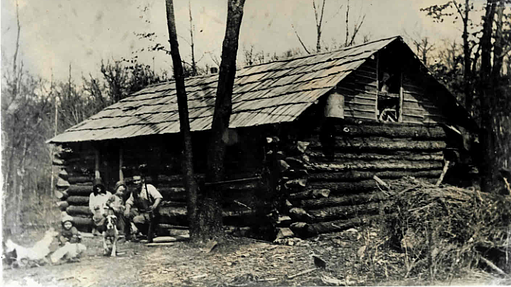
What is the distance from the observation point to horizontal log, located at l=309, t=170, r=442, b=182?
33.4ft

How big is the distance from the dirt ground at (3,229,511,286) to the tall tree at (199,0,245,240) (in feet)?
1.81

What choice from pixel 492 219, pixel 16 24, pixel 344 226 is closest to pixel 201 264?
pixel 344 226

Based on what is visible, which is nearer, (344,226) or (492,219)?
(492,219)

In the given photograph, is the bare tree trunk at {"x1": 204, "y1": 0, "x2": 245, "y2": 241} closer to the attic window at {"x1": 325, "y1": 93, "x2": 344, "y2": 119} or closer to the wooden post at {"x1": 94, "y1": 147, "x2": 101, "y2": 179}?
the attic window at {"x1": 325, "y1": 93, "x2": 344, "y2": 119}

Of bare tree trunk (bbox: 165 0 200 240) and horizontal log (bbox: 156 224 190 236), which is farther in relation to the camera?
horizontal log (bbox: 156 224 190 236)

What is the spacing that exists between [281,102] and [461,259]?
480 cm

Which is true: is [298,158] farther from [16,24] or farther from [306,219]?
[16,24]

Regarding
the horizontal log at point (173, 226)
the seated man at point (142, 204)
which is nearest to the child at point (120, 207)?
the seated man at point (142, 204)

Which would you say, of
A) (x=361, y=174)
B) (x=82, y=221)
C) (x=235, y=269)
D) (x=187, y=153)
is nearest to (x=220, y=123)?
(x=187, y=153)

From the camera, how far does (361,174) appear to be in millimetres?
10906

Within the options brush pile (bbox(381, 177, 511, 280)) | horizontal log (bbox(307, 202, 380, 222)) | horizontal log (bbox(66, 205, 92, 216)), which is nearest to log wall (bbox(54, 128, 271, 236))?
horizontal log (bbox(66, 205, 92, 216))

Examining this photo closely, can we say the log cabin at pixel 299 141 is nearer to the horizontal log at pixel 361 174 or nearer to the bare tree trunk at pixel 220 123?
the horizontal log at pixel 361 174

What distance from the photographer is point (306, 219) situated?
32.0ft

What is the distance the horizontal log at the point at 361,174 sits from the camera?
1017cm
